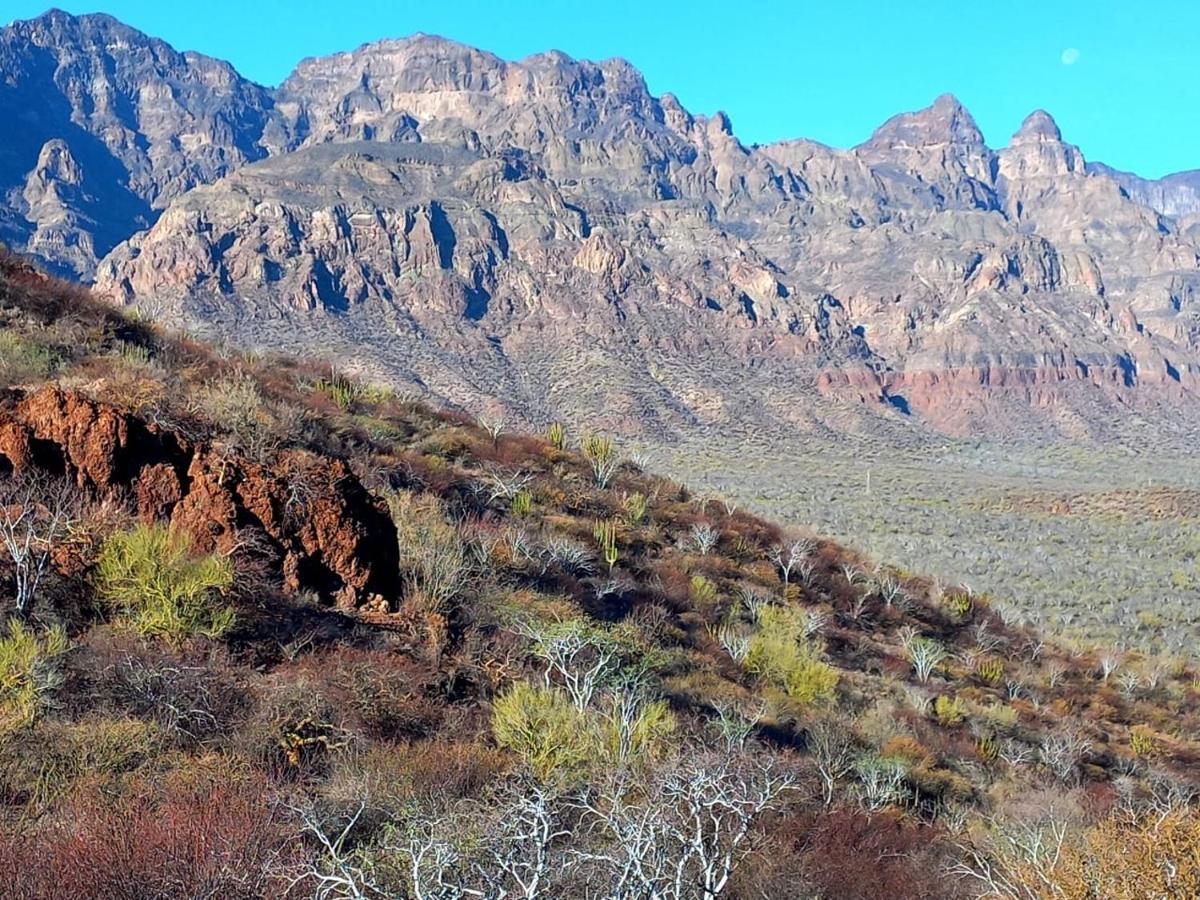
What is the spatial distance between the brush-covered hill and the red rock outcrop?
0.12ft

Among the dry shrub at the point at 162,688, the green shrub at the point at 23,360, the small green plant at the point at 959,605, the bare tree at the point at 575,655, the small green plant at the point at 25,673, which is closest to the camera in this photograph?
the small green plant at the point at 25,673

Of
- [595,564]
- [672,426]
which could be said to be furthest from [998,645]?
[672,426]

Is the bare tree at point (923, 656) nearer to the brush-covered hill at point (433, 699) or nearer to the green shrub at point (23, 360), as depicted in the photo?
the brush-covered hill at point (433, 699)

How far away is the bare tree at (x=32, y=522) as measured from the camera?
7.80 metres

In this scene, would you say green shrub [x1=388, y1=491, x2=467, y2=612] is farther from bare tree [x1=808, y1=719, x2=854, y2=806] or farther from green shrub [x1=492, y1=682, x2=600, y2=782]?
bare tree [x1=808, y1=719, x2=854, y2=806]

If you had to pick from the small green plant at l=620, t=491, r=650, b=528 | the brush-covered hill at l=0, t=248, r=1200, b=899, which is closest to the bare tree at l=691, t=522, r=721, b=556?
the brush-covered hill at l=0, t=248, r=1200, b=899

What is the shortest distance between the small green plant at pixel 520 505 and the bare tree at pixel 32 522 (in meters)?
8.47

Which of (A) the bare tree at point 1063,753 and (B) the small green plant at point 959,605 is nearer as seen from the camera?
(A) the bare tree at point 1063,753

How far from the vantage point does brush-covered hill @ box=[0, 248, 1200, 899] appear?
5199 millimetres

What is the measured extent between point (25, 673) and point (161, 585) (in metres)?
1.58

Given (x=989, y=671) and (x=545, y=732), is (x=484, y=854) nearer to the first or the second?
(x=545, y=732)

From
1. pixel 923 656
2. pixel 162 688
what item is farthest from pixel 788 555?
pixel 162 688

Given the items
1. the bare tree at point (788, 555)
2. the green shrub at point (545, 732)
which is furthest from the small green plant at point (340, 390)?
the green shrub at point (545, 732)

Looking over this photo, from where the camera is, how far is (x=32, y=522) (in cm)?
862
